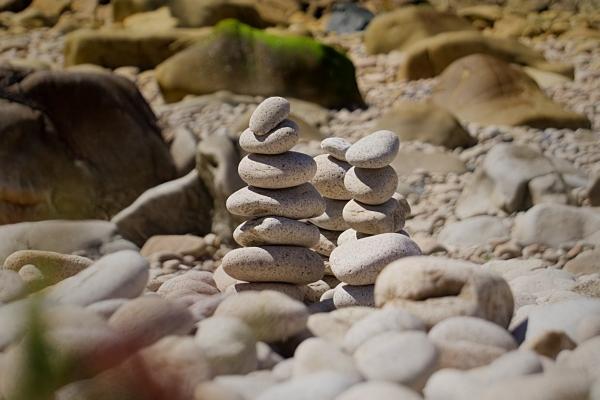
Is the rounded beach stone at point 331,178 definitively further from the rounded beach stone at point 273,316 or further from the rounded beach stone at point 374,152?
the rounded beach stone at point 273,316

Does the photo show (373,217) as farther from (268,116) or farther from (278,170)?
(268,116)

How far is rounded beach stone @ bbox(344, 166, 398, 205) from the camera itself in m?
3.55

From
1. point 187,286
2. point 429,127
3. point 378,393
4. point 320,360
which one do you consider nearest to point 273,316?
point 320,360

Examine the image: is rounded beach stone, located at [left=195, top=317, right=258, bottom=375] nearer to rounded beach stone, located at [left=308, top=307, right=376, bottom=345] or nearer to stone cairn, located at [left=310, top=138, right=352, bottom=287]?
rounded beach stone, located at [left=308, top=307, right=376, bottom=345]

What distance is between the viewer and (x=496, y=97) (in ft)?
29.7

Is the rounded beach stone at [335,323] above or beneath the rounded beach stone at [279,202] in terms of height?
above

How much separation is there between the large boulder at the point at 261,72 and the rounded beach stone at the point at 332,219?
19.2 ft

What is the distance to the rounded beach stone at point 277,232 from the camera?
3.45 meters

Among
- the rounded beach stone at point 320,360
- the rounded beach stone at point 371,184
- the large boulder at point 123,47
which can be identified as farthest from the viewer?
the large boulder at point 123,47

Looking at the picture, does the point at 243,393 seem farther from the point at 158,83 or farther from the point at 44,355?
the point at 158,83

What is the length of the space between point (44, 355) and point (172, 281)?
2.23 meters

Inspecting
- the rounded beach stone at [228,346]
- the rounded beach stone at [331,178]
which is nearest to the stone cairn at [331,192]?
the rounded beach stone at [331,178]

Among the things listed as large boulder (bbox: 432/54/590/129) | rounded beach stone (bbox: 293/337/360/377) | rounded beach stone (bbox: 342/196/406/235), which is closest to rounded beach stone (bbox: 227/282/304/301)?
rounded beach stone (bbox: 342/196/406/235)

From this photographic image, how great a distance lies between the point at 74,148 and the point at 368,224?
4.06 meters
